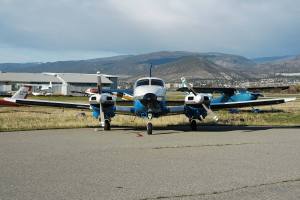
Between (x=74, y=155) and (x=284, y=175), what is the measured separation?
236 inches

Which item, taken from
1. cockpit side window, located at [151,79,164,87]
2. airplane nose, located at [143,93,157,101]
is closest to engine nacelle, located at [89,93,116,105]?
cockpit side window, located at [151,79,164,87]

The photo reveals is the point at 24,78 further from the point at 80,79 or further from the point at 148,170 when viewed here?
the point at 148,170

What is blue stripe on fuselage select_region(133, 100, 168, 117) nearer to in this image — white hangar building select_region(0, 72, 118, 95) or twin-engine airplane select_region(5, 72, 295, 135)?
twin-engine airplane select_region(5, 72, 295, 135)

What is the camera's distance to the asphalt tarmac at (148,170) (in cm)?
784

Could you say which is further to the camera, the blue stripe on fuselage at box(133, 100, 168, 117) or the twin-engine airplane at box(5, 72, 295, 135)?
the blue stripe on fuselage at box(133, 100, 168, 117)

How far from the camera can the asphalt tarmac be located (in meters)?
7.84

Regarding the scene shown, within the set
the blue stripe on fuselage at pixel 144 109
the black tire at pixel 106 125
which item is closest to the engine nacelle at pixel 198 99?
the blue stripe on fuselage at pixel 144 109

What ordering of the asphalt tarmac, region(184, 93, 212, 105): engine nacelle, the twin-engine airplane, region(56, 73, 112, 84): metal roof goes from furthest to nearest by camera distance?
region(56, 73, 112, 84): metal roof
region(184, 93, 212, 105): engine nacelle
the twin-engine airplane
the asphalt tarmac

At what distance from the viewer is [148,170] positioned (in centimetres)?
1033

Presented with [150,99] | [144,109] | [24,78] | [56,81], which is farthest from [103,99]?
[56,81]

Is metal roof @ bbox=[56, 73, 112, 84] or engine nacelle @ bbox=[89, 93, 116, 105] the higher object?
metal roof @ bbox=[56, 73, 112, 84]

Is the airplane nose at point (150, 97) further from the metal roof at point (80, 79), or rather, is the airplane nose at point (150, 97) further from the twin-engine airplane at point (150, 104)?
the metal roof at point (80, 79)

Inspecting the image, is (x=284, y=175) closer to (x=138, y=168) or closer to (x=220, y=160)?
(x=220, y=160)

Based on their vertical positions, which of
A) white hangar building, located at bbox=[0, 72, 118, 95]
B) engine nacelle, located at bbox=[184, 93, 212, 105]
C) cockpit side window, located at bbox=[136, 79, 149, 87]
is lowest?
engine nacelle, located at bbox=[184, 93, 212, 105]
